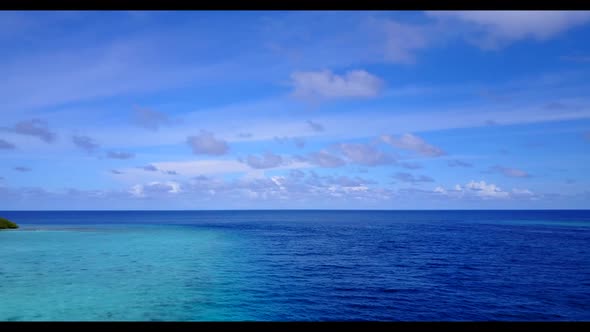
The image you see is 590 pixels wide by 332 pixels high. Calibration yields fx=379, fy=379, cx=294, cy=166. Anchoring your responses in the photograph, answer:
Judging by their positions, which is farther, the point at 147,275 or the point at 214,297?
the point at 147,275

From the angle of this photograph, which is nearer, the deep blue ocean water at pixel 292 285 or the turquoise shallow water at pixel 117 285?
the turquoise shallow water at pixel 117 285

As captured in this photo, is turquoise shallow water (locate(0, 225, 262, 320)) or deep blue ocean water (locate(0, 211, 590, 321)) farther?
deep blue ocean water (locate(0, 211, 590, 321))

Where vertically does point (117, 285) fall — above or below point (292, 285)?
below

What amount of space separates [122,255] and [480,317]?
33896 millimetres

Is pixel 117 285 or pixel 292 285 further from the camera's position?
pixel 292 285

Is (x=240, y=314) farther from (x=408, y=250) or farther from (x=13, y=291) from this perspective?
(x=408, y=250)
